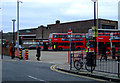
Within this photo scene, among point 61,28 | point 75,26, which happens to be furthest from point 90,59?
point 61,28

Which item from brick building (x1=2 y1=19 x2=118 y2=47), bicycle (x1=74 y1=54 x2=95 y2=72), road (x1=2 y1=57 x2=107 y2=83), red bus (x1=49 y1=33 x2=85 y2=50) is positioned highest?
brick building (x1=2 y1=19 x2=118 y2=47)

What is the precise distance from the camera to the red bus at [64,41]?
45.3 metres

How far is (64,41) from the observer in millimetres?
46000

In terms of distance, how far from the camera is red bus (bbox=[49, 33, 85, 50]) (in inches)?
1783

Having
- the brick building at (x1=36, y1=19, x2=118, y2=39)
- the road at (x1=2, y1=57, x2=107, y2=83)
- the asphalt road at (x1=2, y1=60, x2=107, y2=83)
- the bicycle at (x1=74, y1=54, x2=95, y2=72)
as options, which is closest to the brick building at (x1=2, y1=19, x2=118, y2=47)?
the brick building at (x1=36, y1=19, x2=118, y2=39)

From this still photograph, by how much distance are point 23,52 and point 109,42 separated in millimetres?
22600

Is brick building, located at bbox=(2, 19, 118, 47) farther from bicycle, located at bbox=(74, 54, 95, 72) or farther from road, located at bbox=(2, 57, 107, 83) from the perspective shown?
road, located at bbox=(2, 57, 107, 83)

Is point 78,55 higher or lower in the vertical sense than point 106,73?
higher

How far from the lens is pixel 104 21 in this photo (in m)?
62.6

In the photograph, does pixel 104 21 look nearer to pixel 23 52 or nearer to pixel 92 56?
pixel 23 52

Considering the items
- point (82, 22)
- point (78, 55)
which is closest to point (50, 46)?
point (82, 22)

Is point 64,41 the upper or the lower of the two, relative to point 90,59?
upper

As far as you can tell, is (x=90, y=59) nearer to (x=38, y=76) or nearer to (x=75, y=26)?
(x=38, y=76)

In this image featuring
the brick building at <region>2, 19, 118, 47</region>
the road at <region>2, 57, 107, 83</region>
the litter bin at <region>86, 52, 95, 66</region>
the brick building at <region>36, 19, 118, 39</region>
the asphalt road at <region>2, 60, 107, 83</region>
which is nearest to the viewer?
the asphalt road at <region>2, 60, 107, 83</region>
